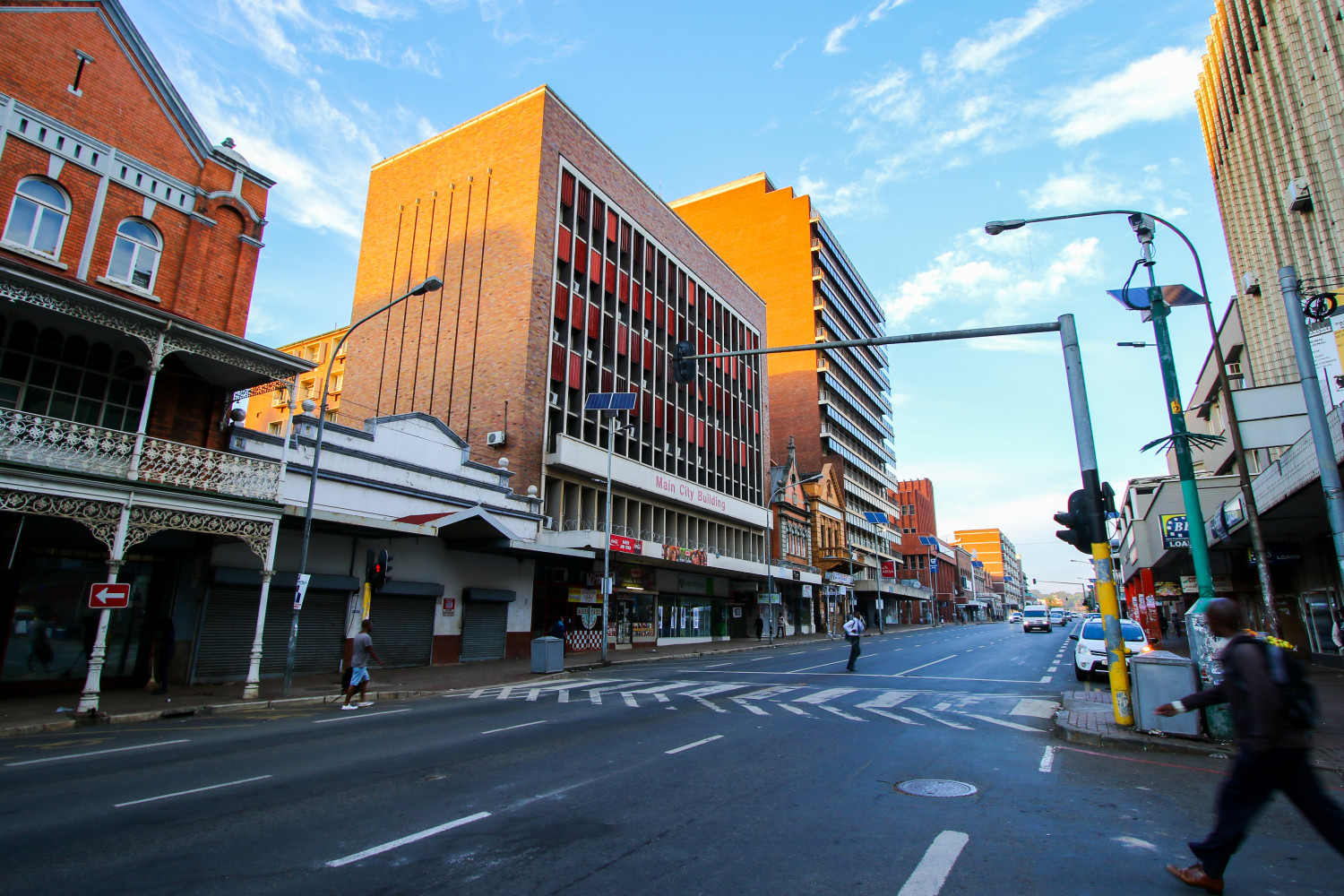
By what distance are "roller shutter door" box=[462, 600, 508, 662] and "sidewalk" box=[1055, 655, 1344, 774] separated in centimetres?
1923

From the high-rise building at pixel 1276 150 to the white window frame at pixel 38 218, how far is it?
32621 millimetres

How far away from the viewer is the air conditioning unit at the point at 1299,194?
74.2 feet

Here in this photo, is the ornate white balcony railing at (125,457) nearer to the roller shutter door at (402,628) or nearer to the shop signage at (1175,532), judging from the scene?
the roller shutter door at (402,628)

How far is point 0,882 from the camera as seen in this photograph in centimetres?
462

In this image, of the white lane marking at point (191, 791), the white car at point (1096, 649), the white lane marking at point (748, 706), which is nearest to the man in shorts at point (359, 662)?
the white lane marking at point (191, 791)

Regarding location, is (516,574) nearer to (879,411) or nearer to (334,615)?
(334,615)

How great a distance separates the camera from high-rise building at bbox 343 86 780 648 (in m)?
31.1

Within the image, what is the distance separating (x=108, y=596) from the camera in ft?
42.8

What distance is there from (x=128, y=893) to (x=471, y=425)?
27778 mm

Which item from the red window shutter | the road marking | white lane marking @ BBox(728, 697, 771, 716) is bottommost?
the road marking

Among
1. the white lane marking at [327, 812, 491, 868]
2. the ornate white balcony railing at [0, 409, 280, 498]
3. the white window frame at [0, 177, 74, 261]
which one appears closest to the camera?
the white lane marking at [327, 812, 491, 868]

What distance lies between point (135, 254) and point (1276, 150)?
3605 centimetres

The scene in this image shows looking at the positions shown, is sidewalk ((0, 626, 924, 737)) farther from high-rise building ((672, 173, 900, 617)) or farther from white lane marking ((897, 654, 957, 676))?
high-rise building ((672, 173, 900, 617))

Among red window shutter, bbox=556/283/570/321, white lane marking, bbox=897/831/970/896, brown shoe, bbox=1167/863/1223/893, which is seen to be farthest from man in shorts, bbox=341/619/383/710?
red window shutter, bbox=556/283/570/321
